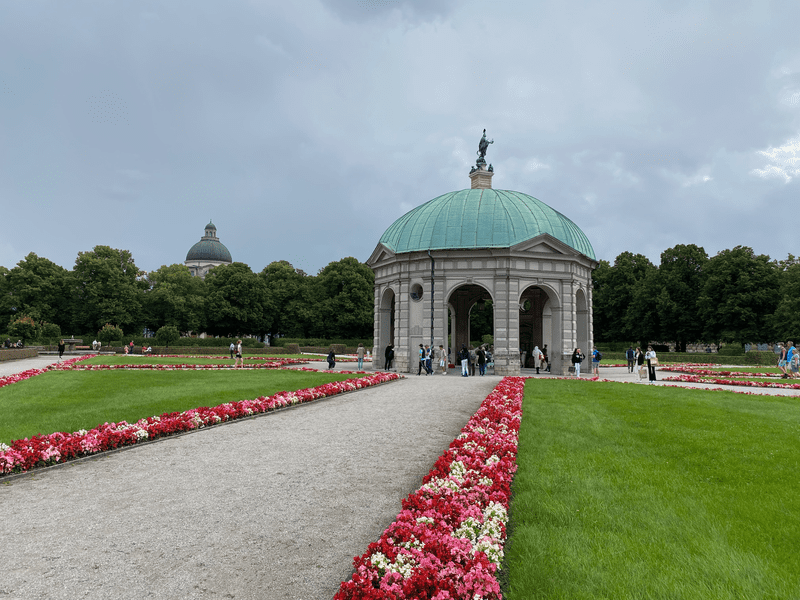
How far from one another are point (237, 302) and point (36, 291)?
25.0 m

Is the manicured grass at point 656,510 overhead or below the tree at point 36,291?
below

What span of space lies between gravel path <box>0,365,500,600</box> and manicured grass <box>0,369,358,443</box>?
313 centimetres

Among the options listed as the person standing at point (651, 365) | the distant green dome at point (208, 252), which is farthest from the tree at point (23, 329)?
the distant green dome at point (208, 252)

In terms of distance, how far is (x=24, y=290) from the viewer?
6450cm

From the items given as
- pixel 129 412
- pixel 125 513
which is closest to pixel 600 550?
pixel 125 513

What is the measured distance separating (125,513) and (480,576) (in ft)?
15.7

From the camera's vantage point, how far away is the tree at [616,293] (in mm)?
64062

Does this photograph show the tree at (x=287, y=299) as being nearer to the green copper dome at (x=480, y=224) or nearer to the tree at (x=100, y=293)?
the tree at (x=100, y=293)

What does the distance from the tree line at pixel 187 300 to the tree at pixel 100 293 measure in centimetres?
12

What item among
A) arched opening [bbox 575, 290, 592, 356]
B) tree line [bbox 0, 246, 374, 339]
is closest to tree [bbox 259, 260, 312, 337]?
tree line [bbox 0, 246, 374, 339]

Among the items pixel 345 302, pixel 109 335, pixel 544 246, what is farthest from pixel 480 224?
pixel 109 335

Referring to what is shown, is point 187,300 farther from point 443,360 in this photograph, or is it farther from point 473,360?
point 443,360

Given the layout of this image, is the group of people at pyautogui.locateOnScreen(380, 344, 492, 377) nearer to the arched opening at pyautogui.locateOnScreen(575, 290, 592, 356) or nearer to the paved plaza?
the arched opening at pyautogui.locateOnScreen(575, 290, 592, 356)

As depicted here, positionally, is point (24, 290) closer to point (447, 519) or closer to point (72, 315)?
point (72, 315)
